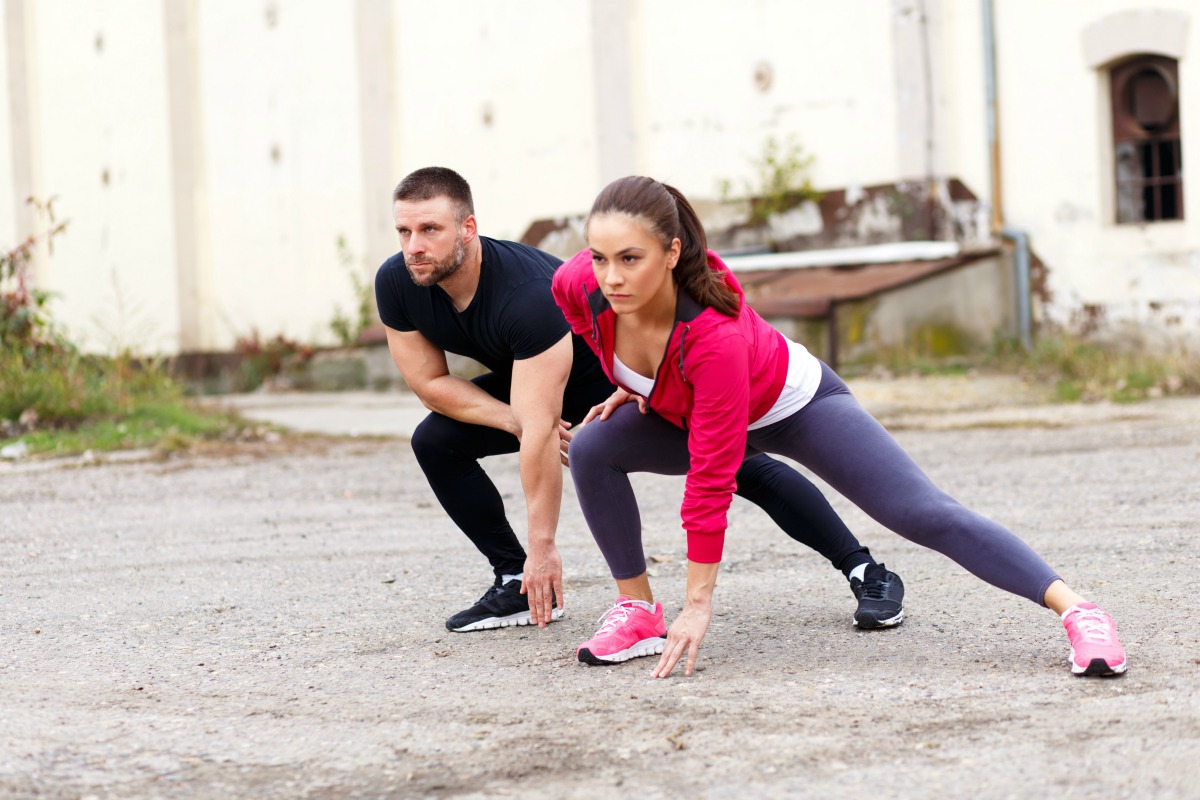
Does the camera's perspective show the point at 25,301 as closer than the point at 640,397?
No

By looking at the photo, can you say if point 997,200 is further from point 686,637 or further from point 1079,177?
point 686,637

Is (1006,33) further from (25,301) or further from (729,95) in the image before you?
(25,301)

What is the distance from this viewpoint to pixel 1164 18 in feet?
35.4

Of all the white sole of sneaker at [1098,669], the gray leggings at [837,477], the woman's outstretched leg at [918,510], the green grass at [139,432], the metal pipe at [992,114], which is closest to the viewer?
the white sole of sneaker at [1098,669]

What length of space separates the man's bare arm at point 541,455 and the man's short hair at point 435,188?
0.50 meters

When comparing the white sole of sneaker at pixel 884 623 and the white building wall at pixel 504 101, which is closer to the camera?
the white sole of sneaker at pixel 884 623

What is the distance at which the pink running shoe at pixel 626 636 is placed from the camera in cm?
363

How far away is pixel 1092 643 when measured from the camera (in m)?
3.25

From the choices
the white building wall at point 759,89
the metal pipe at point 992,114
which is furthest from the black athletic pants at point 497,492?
the white building wall at point 759,89

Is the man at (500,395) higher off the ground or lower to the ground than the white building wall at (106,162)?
lower

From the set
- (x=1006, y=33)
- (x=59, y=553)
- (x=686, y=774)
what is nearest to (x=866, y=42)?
(x=1006, y=33)

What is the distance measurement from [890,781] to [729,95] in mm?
10997

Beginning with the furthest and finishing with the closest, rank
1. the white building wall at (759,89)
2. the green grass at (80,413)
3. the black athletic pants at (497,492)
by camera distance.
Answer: the white building wall at (759,89) < the green grass at (80,413) < the black athletic pants at (497,492)

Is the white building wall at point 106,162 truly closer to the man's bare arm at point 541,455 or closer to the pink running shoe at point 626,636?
the man's bare arm at point 541,455
